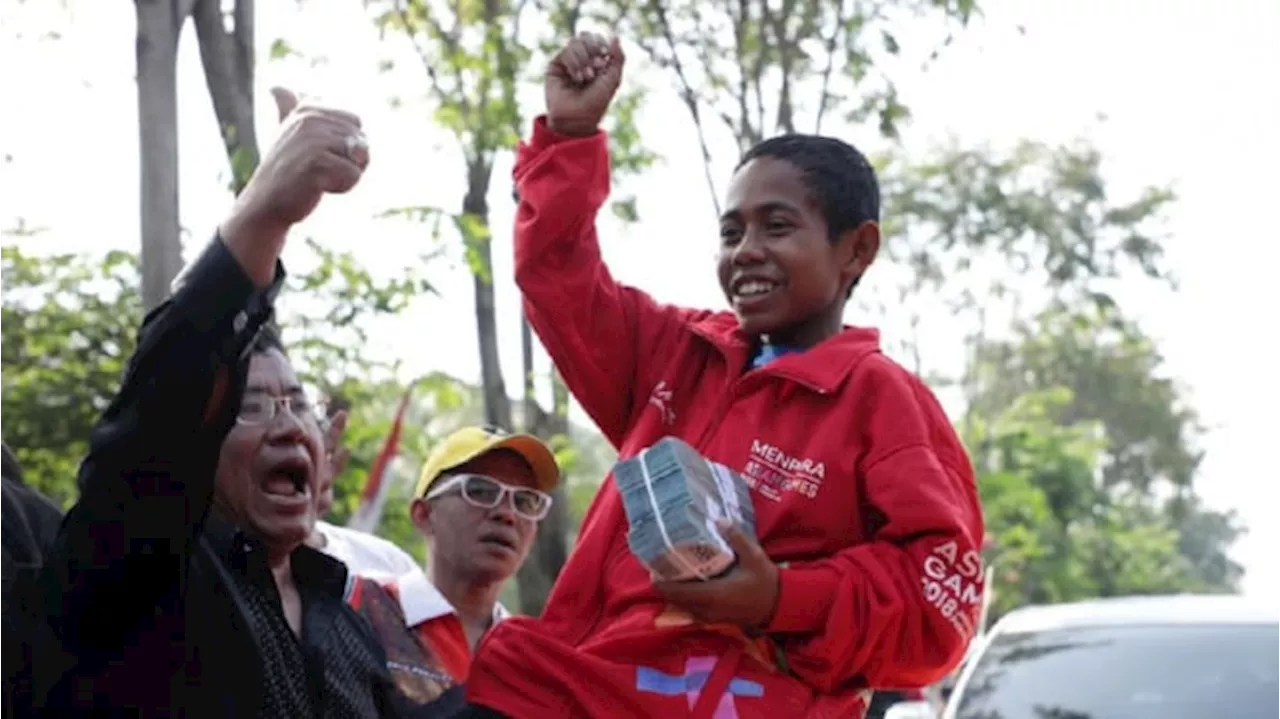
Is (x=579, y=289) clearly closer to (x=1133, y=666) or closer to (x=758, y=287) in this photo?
(x=758, y=287)

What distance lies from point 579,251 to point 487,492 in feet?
6.20

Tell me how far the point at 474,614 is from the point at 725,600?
2.29 meters

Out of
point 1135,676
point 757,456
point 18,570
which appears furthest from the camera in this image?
point 1135,676

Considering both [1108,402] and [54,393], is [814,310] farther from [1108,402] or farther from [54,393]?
[1108,402]

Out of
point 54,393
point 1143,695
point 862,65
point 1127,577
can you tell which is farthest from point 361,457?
point 1127,577

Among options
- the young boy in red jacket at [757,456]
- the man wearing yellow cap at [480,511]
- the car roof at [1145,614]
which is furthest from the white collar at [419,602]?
the car roof at [1145,614]

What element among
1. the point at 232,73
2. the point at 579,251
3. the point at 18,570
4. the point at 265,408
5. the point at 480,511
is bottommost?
the point at 480,511

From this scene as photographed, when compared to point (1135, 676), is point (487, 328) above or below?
above

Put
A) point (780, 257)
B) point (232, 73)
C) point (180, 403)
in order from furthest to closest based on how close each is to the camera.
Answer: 1. point (232, 73)
2. point (780, 257)
3. point (180, 403)

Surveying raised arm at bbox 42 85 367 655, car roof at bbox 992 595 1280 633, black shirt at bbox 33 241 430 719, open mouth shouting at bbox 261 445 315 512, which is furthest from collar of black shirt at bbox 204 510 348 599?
car roof at bbox 992 595 1280 633

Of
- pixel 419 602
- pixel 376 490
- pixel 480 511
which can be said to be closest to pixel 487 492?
pixel 480 511

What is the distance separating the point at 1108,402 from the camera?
40.6 metres

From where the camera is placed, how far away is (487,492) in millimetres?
5133

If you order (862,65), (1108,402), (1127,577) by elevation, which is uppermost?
(862,65)
